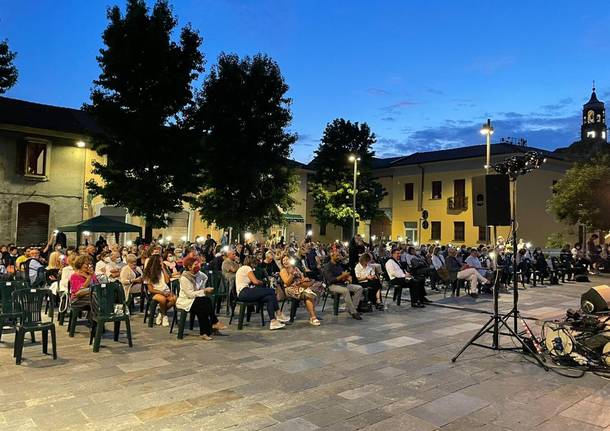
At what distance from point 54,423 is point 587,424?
4.53 meters

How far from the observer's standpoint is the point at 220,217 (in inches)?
808

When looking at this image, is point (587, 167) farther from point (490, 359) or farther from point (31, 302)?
point (31, 302)

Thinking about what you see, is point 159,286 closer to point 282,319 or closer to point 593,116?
point 282,319

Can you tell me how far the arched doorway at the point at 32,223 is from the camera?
20141 millimetres

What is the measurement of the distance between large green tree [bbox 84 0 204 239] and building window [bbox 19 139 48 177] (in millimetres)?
5408

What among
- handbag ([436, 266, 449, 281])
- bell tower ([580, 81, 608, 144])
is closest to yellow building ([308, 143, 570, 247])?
handbag ([436, 266, 449, 281])

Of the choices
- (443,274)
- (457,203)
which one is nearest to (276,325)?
(443,274)

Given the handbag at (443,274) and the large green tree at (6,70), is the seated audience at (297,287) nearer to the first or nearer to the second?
the handbag at (443,274)

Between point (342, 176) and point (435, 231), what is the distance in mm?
8101

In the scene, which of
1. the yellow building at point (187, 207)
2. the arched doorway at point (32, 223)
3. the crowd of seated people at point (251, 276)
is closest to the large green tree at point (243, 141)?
the yellow building at point (187, 207)

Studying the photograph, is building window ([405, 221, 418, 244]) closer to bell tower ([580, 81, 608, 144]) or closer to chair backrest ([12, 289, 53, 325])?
chair backrest ([12, 289, 53, 325])

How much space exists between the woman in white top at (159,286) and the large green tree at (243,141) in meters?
12.1

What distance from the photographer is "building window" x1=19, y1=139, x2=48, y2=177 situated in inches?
792

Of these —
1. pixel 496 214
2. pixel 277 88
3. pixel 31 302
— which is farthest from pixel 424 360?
pixel 277 88
